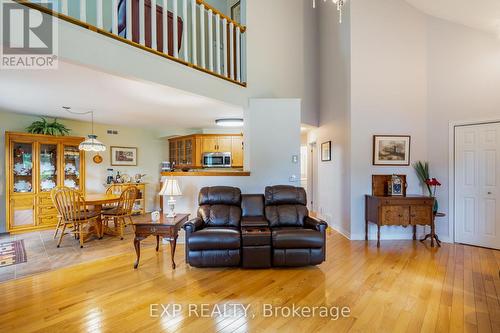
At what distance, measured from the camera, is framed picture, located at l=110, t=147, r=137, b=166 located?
21.4ft

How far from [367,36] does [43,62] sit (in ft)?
15.8

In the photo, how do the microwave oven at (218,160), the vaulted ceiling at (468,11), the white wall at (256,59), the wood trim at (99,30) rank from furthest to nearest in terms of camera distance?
1. the microwave oven at (218,160)
2. the vaulted ceiling at (468,11)
3. the white wall at (256,59)
4. the wood trim at (99,30)

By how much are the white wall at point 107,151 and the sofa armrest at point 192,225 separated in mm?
4205

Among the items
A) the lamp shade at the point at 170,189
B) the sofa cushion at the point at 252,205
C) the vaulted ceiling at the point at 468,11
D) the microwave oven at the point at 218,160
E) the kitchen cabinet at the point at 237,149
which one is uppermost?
the vaulted ceiling at the point at 468,11

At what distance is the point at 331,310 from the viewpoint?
2264mm

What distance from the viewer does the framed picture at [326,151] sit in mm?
5297

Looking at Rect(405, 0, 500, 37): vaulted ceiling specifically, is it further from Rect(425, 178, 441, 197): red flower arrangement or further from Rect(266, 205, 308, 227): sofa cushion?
Rect(266, 205, 308, 227): sofa cushion

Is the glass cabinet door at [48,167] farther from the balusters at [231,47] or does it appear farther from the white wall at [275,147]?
the balusters at [231,47]

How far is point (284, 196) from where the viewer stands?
12.5 feet

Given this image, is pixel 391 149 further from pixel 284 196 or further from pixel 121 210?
pixel 121 210

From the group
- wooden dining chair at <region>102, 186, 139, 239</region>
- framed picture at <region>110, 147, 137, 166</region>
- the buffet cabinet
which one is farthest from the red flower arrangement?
the buffet cabinet

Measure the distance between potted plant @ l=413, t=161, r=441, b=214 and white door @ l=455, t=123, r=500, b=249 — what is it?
32 centimetres

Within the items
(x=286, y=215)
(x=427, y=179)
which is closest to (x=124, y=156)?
(x=286, y=215)

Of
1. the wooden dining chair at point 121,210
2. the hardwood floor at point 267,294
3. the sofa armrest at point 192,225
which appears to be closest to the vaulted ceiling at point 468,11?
the hardwood floor at point 267,294
